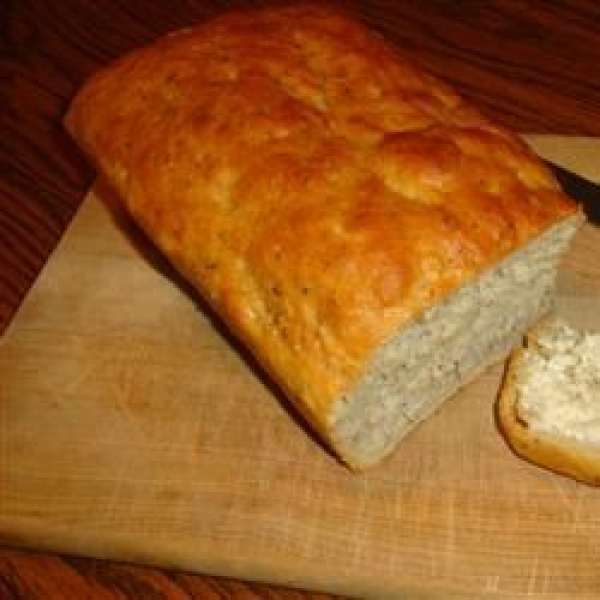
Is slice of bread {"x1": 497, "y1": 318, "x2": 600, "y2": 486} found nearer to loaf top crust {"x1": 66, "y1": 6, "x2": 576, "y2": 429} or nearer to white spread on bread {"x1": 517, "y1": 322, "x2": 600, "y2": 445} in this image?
white spread on bread {"x1": 517, "y1": 322, "x2": 600, "y2": 445}

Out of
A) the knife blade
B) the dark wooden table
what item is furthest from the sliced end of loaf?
the dark wooden table

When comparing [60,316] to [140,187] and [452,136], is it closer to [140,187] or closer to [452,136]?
[140,187]

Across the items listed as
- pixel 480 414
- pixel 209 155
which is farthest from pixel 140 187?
pixel 480 414

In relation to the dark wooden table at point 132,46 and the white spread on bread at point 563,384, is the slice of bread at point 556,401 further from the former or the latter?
the dark wooden table at point 132,46

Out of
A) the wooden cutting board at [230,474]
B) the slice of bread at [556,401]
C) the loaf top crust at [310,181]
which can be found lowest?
the wooden cutting board at [230,474]

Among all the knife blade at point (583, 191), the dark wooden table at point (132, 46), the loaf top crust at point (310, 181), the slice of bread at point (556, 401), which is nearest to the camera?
the loaf top crust at point (310, 181)

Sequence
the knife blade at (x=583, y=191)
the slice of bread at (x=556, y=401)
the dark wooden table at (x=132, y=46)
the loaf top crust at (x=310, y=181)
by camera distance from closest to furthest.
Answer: the loaf top crust at (x=310, y=181)
the slice of bread at (x=556, y=401)
the knife blade at (x=583, y=191)
the dark wooden table at (x=132, y=46)

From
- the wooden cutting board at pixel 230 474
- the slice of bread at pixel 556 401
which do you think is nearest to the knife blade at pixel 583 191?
the wooden cutting board at pixel 230 474

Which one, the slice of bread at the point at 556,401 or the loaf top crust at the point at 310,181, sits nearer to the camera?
the loaf top crust at the point at 310,181
